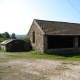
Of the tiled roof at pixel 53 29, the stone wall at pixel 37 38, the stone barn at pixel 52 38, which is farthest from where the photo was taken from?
the tiled roof at pixel 53 29

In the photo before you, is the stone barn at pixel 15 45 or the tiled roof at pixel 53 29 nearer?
the tiled roof at pixel 53 29

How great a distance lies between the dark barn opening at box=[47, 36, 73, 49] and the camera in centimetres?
2286

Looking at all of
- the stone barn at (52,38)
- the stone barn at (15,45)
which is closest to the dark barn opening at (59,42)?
the stone barn at (52,38)

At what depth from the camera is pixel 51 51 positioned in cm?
2138

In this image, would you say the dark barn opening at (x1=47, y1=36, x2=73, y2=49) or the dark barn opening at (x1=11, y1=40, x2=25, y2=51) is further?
the dark barn opening at (x1=11, y1=40, x2=25, y2=51)

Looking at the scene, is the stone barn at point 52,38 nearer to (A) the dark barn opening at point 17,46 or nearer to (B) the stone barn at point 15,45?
(B) the stone barn at point 15,45

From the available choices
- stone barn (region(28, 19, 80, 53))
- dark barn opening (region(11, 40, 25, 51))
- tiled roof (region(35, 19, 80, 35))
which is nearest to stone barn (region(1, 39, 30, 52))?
dark barn opening (region(11, 40, 25, 51))

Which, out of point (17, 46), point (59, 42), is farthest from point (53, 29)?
point (17, 46)

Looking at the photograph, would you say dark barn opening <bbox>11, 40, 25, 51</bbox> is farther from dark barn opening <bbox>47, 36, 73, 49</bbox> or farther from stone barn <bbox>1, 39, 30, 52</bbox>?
dark barn opening <bbox>47, 36, 73, 49</bbox>

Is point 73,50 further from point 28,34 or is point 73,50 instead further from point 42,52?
point 28,34

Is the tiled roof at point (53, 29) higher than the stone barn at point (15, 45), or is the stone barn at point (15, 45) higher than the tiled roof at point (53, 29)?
the tiled roof at point (53, 29)

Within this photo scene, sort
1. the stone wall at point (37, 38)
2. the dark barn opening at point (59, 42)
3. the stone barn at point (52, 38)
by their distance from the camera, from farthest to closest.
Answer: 1. the dark barn opening at point (59, 42)
2. the stone wall at point (37, 38)
3. the stone barn at point (52, 38)

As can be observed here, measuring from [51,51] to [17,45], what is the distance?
18.3 ft

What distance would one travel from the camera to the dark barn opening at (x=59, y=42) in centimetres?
2286
